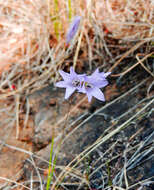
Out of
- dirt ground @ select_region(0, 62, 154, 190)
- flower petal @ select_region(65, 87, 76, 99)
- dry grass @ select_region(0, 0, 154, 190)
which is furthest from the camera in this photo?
dry grass @ select_region(0, 0, 154, 190)

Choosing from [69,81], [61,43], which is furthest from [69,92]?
[61,43]

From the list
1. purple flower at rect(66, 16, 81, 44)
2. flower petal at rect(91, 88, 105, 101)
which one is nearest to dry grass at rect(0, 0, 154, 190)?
purple flower at rect(66, 16, 81, 44)

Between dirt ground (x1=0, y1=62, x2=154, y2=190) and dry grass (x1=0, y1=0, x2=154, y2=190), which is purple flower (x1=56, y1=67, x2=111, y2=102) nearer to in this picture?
dirt ground (x1=0, y1=62, x2=154, y2=190)

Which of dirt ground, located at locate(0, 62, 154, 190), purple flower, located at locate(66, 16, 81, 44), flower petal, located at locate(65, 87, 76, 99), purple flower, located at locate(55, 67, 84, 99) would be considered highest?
purple flower, located at locate(66, 16, 81, 44)

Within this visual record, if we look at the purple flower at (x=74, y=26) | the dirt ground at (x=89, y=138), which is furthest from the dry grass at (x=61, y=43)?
the purple flower at (x=74, y=26)

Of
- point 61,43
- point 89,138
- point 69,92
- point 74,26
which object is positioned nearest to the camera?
point 69,92

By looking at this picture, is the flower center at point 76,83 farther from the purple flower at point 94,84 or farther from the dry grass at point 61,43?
the dry grass at point 61,43

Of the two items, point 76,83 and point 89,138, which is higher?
point 76,83

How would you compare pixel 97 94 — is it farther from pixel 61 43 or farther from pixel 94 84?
pixel 61 43

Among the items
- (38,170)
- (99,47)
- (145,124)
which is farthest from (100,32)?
(38,170)

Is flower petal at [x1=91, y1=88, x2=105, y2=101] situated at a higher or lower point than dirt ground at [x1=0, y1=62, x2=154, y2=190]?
higher
